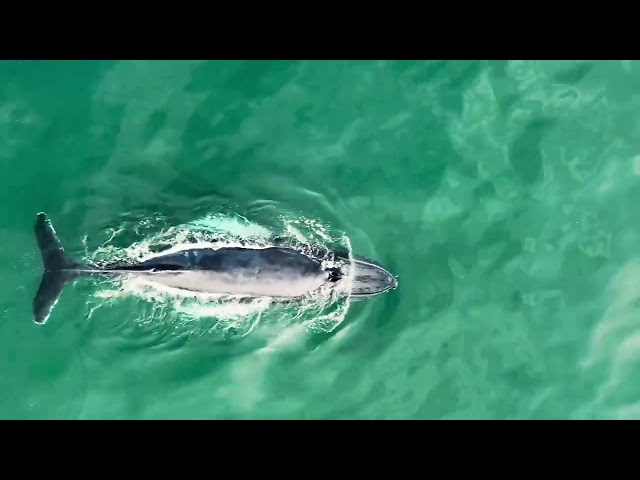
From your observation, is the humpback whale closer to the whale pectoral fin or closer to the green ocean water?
the whale pectoral fin

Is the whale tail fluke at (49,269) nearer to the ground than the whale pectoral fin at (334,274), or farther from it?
nearer to the ground

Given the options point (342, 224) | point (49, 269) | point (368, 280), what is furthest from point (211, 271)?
point (368, 280)

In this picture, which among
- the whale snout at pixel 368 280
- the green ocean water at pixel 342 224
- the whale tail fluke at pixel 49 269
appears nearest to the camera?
the whale tail fluke at pixel 49 269

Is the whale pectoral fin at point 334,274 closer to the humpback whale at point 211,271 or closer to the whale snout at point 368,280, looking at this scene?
the humpback whale at point 211,271

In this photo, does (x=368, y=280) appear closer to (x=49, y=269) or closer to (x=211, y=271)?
(x=211, y=271)

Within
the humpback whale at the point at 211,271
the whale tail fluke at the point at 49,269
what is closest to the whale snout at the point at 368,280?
the humpback whale at the point at 211,271

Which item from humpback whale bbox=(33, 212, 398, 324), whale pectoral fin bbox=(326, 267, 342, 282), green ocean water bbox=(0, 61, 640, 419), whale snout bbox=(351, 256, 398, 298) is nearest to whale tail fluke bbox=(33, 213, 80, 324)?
humpback whale bbox=(33, 212, 398, 324)

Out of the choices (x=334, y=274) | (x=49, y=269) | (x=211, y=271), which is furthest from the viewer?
(x=334, y=274)
